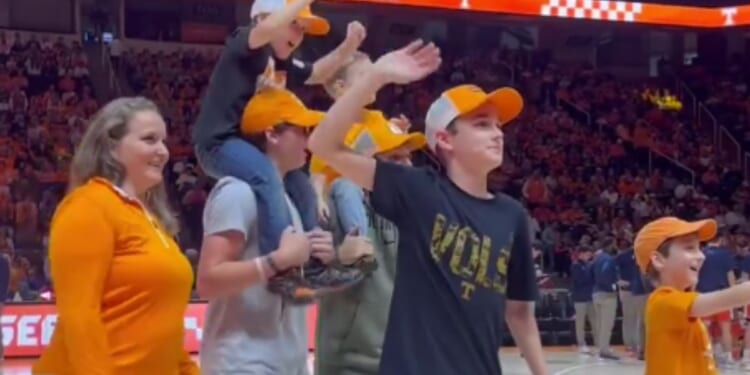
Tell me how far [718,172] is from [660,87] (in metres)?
3.52

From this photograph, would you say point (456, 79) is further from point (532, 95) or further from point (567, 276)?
point (567, 276)

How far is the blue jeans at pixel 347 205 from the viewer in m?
4.32

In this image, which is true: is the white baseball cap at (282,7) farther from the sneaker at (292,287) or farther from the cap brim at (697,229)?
the cap brim at (697,229)

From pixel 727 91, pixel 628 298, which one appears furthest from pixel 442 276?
pixel 727 91

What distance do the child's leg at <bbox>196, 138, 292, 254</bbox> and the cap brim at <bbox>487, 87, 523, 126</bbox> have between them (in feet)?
2.32

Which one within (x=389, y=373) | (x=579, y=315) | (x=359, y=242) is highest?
(x=359, y=242)

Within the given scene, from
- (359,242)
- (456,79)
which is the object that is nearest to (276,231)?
(359,242)

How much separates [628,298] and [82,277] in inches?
543

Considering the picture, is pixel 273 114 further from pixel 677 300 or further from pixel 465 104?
pixel 677 300

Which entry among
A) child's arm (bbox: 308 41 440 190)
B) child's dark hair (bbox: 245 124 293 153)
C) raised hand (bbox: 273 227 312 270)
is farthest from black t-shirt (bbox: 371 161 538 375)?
child's dark hair (bbox: 245 124 293 153)

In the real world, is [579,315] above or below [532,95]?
below

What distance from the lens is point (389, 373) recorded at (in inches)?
142

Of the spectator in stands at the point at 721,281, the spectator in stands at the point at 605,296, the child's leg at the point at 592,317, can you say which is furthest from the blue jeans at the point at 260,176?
the child's leg at the point at 592,317

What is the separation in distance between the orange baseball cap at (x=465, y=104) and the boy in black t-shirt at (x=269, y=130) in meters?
0.52
